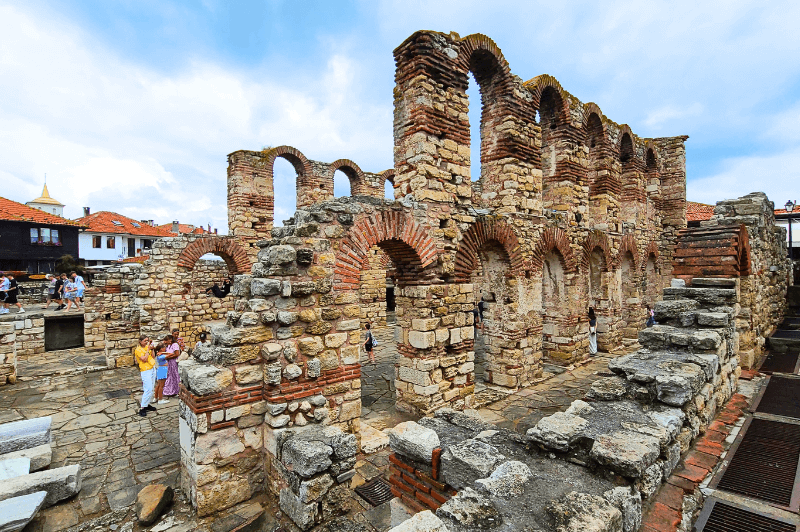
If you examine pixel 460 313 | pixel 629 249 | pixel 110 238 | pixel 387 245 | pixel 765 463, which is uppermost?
pixel 110 238

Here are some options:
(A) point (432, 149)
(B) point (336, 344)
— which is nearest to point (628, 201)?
(A) point (432, 149)

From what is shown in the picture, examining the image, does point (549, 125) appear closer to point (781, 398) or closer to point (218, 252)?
point (781, 398)

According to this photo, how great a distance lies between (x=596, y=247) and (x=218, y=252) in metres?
11.1

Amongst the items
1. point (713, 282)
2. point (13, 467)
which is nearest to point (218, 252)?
point (13, 467)

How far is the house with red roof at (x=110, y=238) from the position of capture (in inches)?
1395

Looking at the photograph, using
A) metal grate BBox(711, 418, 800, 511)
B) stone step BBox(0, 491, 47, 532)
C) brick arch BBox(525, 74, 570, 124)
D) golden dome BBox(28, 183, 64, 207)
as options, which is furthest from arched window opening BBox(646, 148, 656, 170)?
golden dome BBox(28, 183, 64, 207)

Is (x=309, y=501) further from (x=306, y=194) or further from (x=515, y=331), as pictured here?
(x=306, y=194)

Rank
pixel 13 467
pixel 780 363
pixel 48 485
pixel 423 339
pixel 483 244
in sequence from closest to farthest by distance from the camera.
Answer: pixel 48 485
pixel 13 467
pixel 423 339
pixel 780 363
pixel 483 244

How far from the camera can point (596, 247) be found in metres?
11.3

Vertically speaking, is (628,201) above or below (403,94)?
below

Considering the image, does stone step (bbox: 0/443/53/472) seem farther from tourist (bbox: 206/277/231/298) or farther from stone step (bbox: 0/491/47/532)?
tourist (bbox: 206/277/231/298)

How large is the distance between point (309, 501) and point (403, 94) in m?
6.38

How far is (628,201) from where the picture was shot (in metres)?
13.1

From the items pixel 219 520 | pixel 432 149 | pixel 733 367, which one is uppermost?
pixel 432 149
